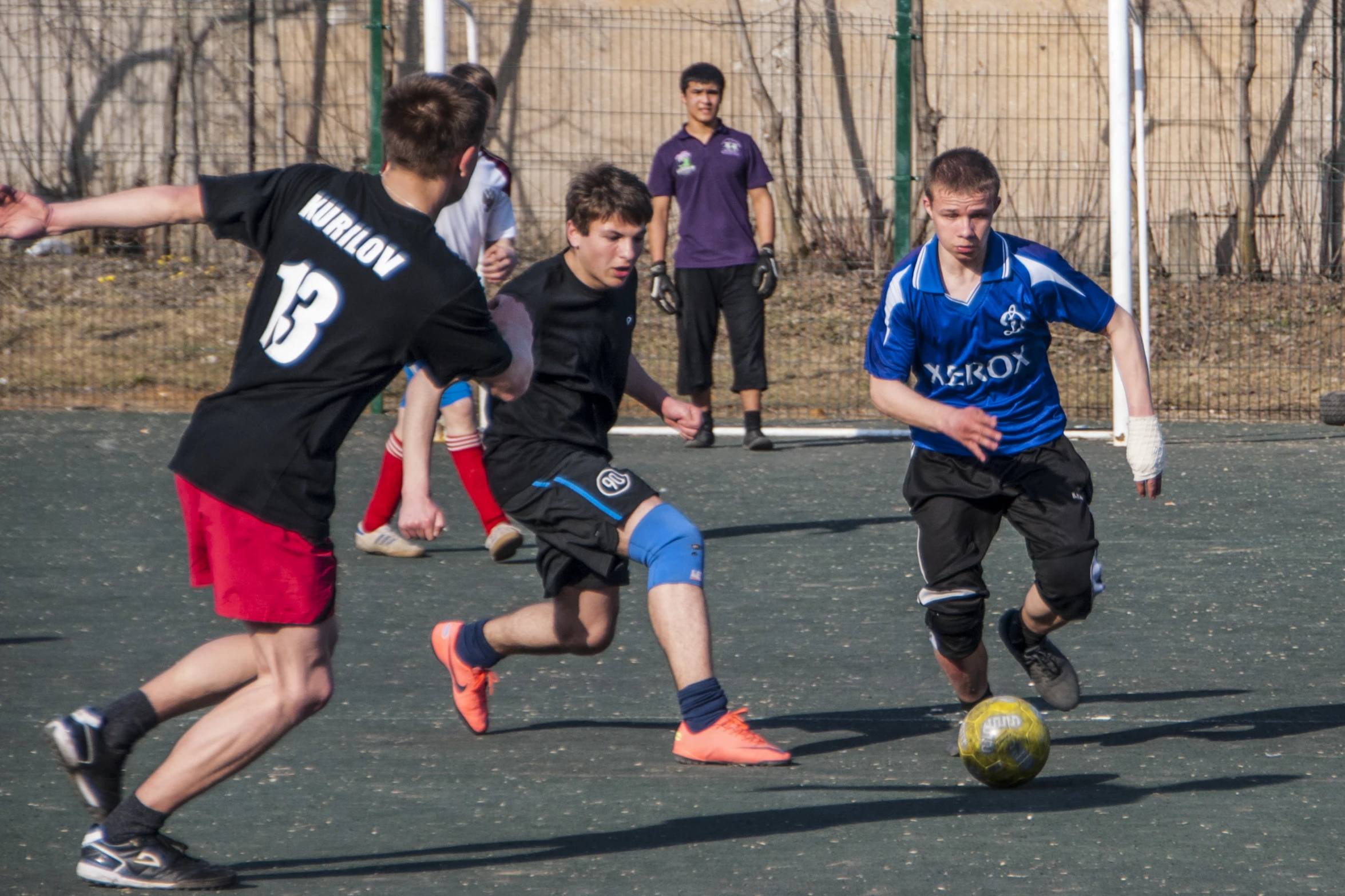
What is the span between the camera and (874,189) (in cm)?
1350

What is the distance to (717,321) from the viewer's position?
409 inches

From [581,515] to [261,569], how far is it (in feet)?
4.35

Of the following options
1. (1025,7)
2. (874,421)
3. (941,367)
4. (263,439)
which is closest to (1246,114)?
(1025,7)

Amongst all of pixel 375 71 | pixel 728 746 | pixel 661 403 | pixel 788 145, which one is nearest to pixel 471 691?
pixel 728 746

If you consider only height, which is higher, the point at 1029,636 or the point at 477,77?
the point at 477,77

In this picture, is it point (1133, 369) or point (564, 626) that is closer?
point (1133, 369)

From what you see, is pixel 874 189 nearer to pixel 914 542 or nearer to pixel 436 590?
pixel 914 542

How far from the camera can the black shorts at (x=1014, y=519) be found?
4711 mm

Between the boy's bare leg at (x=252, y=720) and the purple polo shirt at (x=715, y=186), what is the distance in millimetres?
6988

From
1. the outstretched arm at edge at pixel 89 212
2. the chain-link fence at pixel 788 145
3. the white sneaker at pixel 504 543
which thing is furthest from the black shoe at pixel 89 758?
the chain-link fence at pixel 788 145

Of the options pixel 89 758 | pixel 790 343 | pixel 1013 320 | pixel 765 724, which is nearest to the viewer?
pixel 89 758

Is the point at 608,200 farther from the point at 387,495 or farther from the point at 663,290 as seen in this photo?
the point at 663,290

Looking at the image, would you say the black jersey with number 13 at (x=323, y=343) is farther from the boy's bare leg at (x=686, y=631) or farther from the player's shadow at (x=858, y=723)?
the player's shadow at (x=858, y=723)

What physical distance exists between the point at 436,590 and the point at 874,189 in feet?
24.9
